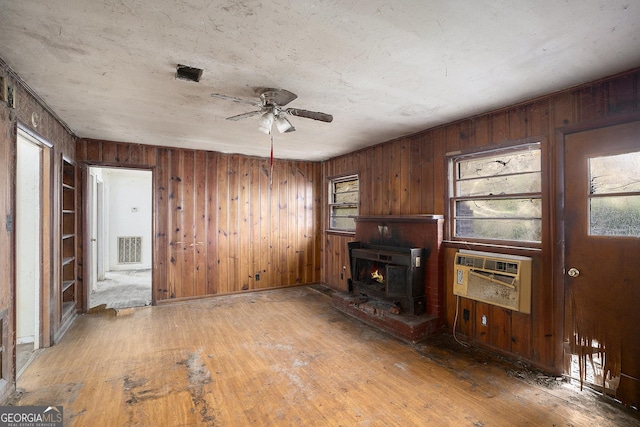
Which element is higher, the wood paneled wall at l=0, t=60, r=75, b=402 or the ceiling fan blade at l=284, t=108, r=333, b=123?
the ceiling fan blade at l=284, t=108, r=333, b=123

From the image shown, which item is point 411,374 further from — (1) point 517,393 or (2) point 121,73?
(2) point 121,73

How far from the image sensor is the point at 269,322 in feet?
Answer: 13.1

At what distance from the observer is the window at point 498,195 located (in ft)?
9.38

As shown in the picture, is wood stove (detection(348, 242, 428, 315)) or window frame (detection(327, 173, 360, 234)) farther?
window frame (detection(327, 173, 360, 234))

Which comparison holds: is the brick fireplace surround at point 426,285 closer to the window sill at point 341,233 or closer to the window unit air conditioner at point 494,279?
the window unit air conditioner at point 494,279

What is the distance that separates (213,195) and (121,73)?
3.01 m

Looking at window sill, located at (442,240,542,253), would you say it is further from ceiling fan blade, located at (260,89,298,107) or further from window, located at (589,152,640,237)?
ceiling fan blade, located at (260,89,298,107)

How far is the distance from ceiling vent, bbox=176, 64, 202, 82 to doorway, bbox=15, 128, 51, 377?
1.94 meters

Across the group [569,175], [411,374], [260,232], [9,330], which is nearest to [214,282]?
[260,232]

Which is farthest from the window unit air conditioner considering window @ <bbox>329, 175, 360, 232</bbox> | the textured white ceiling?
window @ <bbox>329, 175, 360, 232</bbox>

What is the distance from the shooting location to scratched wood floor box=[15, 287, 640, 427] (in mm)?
2090

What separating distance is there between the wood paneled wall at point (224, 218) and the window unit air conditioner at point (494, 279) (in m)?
3.29

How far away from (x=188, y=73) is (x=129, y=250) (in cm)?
699

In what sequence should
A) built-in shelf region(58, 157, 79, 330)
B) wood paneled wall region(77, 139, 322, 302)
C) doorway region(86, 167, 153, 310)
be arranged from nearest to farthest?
built-in shelf region(58, 157, 79, 330) < wood paneled wall region(77, 139, 322, 302) < doorway region(86, 167, 153, 310)
